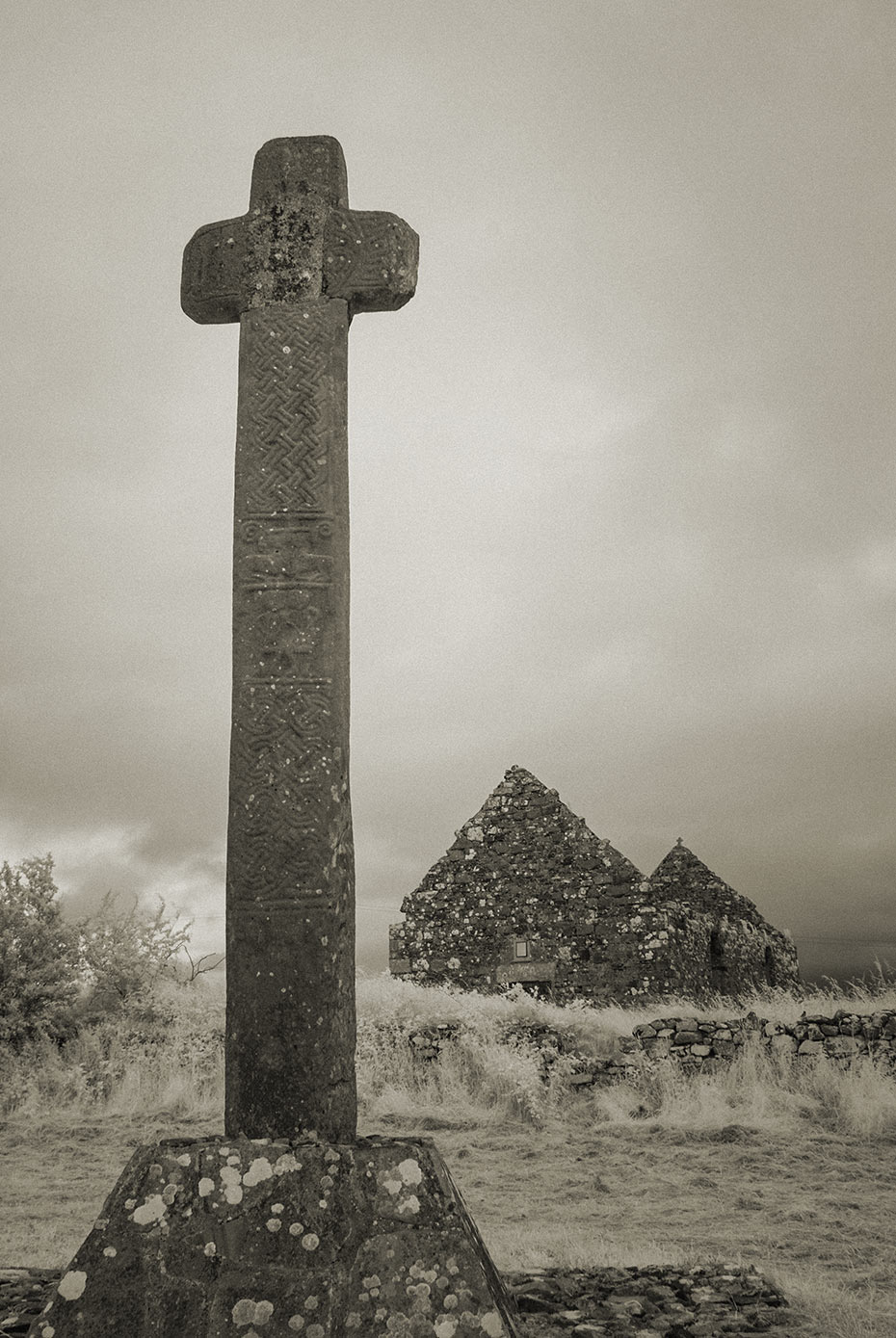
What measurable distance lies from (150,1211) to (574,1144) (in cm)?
749

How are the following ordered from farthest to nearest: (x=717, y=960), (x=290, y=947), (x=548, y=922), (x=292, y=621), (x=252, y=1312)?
(x=717, y=960) < (x=548, y=922) < (x=292, y=621) < (x=290, y=947) < (x=252, y=1312)

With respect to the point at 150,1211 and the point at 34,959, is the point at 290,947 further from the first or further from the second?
the point at 34,959

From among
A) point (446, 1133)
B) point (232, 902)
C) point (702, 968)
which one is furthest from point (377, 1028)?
point (232, 902)

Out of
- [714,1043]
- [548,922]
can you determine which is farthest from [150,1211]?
[548,922]

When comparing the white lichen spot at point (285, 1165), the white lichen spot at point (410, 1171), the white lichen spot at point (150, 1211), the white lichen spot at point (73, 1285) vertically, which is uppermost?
the white lichen spot at point (285, 1165)

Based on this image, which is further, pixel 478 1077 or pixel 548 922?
pixel 548 922

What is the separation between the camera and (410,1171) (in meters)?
3.56

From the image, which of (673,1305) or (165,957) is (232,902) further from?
(165,957)

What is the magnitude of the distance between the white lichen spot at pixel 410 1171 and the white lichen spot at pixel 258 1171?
43 centimetres

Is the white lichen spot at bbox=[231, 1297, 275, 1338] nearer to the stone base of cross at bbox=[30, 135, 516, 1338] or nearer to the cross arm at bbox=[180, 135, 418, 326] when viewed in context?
the stone base of cross at bbox=[30, 135, 516, 1338]

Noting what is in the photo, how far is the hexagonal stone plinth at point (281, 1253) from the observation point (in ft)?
10.8

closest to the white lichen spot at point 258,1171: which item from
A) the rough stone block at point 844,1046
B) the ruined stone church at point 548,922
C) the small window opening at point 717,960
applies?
the rough stone block at point 844,1046

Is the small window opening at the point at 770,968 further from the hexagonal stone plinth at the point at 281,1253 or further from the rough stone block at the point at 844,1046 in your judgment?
the hexagonal stone plinth at the point at 281,1253

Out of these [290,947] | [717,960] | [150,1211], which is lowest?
[150,1211]
